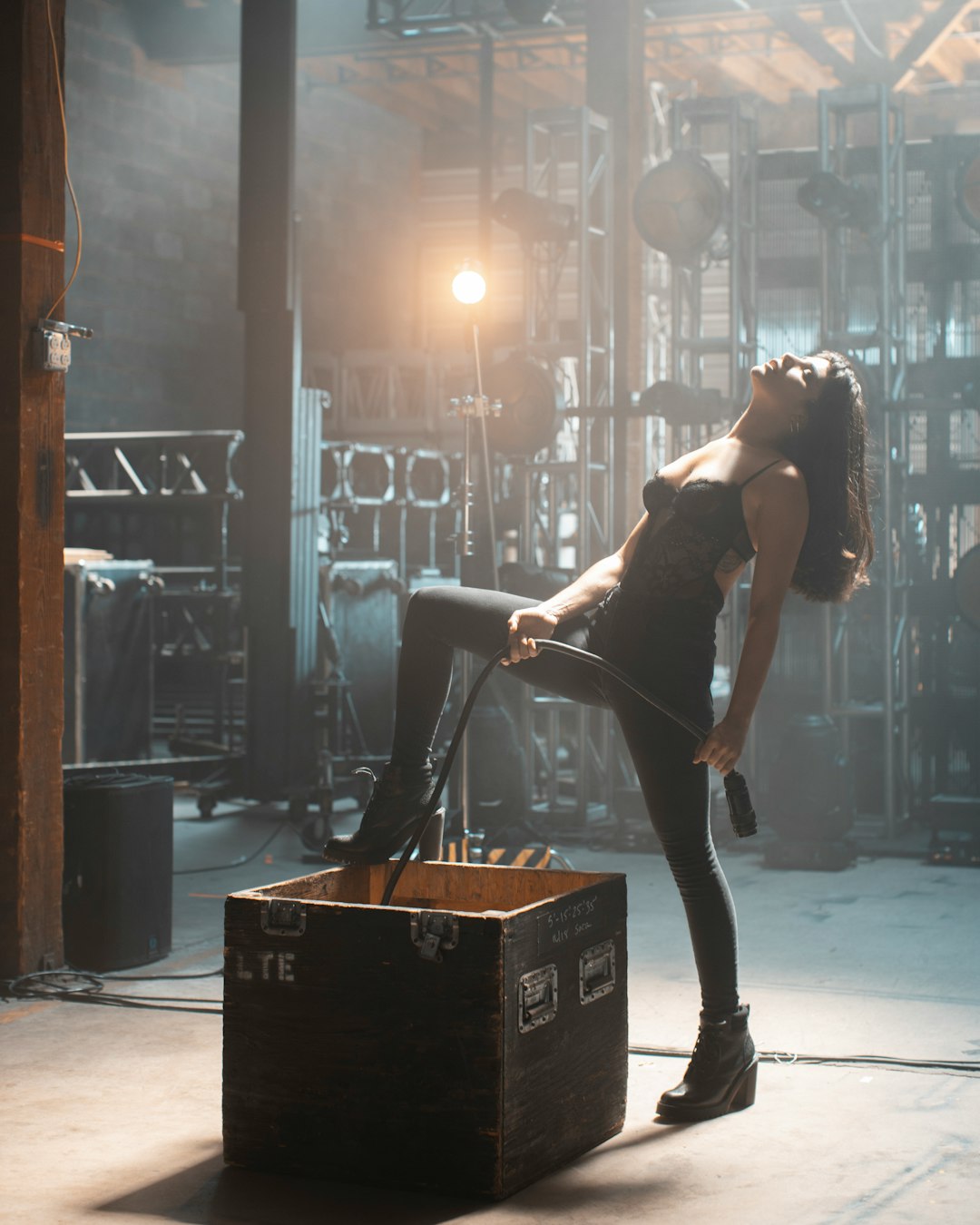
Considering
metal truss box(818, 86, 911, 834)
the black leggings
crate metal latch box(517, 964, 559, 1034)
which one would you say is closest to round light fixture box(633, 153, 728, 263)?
metal truss box(818, 86, 911, 834)

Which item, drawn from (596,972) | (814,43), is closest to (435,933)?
(596,972)

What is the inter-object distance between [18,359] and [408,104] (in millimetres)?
14007

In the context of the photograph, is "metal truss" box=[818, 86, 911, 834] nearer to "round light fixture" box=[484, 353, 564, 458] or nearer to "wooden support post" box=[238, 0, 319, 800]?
"round light fixture" box=[484, 353, 564, 458]

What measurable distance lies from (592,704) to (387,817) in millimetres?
476

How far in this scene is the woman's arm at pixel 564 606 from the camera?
9.43 feet

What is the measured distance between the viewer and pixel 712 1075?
3084mm

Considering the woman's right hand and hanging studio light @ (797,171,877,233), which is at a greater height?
hanging studio light @ (797,171,877,233)

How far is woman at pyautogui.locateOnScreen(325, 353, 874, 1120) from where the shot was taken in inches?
117

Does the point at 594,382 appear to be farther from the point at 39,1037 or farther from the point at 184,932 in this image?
the point at 39,1037

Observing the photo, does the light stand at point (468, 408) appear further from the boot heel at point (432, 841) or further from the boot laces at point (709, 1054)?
the boot laces at point (709, 1054)

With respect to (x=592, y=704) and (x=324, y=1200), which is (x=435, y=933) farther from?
(x=592, y=704)

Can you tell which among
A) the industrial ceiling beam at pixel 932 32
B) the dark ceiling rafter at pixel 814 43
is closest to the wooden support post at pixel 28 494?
the industrial ceiling beam at pixel 932 32

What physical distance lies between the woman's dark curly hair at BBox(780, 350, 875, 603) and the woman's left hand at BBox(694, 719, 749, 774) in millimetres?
383

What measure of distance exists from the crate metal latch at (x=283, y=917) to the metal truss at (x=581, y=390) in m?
4.49
